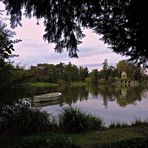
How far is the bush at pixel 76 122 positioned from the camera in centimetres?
976

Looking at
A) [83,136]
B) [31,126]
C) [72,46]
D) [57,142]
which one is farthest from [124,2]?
[31,126]

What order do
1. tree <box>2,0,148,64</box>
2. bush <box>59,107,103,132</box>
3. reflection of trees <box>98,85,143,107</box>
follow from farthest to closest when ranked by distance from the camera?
reflection of trees <box>98,85,143,107</box>
bush <box>59,107,103,132</box>
tree <box>2,0,148,64</box>

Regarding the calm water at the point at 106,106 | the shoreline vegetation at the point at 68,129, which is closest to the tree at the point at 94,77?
the calm water at the point at 106,106

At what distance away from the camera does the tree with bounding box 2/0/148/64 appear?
171 inches

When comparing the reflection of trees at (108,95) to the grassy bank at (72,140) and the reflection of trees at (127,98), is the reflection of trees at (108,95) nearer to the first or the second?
the reflection of trees at (127,98)

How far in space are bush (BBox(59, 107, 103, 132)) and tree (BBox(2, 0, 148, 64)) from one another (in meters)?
4.87

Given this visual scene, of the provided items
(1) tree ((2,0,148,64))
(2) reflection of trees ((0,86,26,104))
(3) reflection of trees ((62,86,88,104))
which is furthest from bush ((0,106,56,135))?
(3) reflection of trees ((62,86,88,104))

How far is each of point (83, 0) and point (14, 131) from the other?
17.3 ft

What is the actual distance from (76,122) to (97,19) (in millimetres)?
5717

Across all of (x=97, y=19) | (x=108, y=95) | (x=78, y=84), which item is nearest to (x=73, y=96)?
(x=108, y=95)

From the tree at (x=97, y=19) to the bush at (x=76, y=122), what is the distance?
4.87 m

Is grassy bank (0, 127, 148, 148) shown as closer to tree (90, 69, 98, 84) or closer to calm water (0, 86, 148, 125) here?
calm water (0, 86, 148, 125)

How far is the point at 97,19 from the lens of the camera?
15.2 feet

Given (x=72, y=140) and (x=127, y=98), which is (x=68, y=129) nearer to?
(x=72, y=140)
